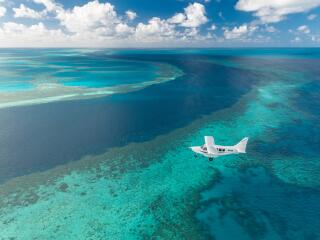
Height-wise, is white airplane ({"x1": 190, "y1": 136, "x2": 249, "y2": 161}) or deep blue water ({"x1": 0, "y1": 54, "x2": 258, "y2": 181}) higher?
white airplane ({"x1": 190, "y1": 136, "x2": 249, "y2": 161})

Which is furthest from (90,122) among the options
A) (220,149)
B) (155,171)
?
(220,149)

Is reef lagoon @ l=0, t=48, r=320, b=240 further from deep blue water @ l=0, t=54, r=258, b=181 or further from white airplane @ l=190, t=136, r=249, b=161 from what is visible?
white airplane @ l=190, t=136, r=249, b=161

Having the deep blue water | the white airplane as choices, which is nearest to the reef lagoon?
the deep blue water

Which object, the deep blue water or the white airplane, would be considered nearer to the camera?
the white airplane

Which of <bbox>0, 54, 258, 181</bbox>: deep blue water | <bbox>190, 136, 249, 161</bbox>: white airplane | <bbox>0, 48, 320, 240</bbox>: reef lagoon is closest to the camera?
<bbox>0, 48, 320, 240</bbox>: reef lagoon

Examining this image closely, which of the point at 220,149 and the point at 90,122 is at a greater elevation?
the point at 220,149

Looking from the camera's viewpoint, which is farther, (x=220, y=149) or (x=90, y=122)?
(x=90, y=122)

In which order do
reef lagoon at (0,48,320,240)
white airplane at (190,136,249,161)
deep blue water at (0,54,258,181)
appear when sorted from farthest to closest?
deep blue water at (0,54,258,181), white airplane at (190,136,249,161), reef lagoon at (0,48,320,240)

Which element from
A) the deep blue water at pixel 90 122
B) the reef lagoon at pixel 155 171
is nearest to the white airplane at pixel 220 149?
the reef lagoon at pixel 155 171

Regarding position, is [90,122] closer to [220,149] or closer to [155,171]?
[155,171]

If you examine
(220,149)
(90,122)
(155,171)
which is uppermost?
(220,149)
